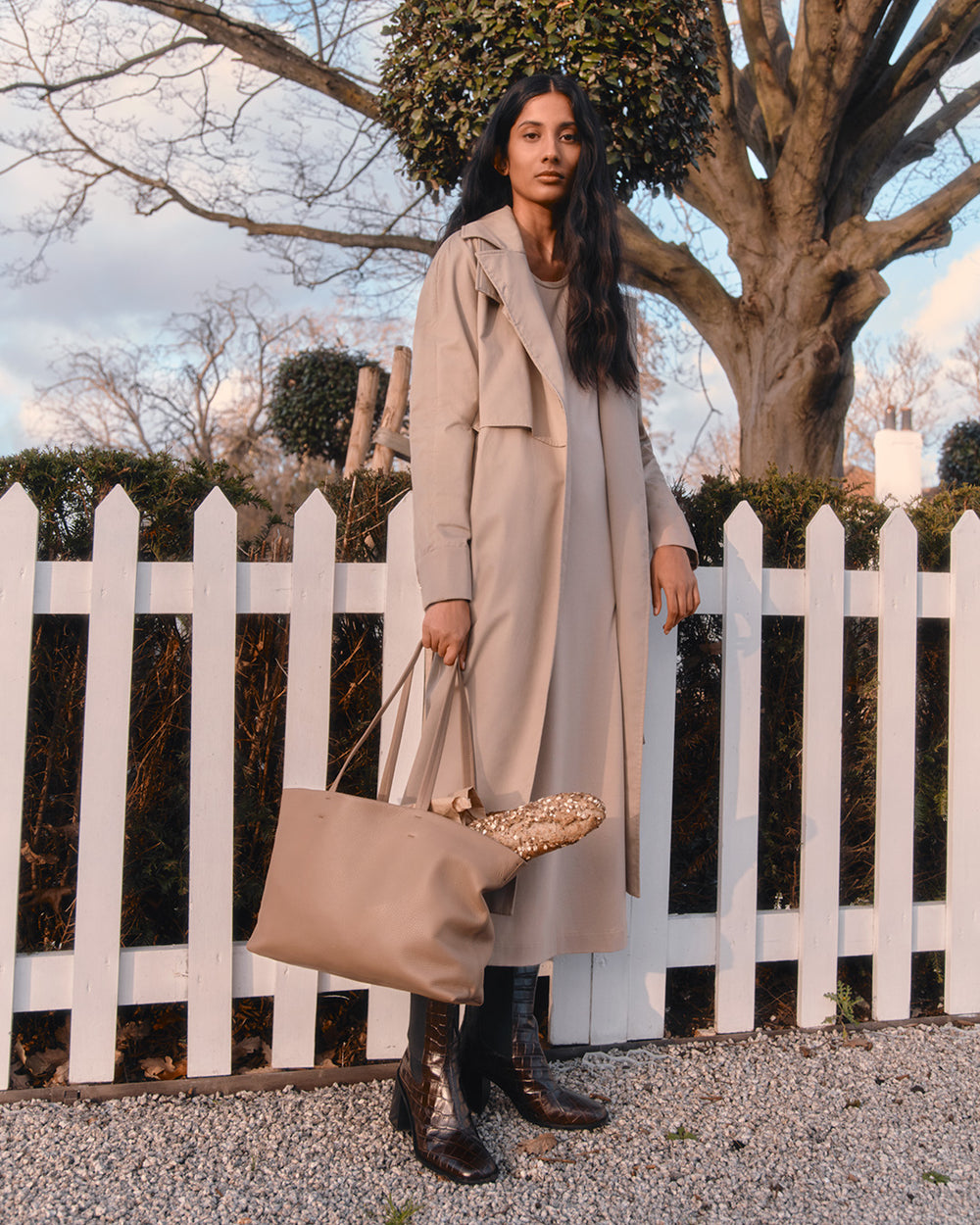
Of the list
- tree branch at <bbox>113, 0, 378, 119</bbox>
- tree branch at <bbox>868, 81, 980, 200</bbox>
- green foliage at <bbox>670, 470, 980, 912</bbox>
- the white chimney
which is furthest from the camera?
the white chimney

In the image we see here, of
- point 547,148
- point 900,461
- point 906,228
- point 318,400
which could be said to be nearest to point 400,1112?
point 547,148

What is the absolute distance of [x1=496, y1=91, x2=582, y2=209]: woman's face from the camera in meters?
2.16

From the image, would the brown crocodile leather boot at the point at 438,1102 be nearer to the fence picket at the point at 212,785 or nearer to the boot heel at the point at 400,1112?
the boot heel at the point at 400,1112

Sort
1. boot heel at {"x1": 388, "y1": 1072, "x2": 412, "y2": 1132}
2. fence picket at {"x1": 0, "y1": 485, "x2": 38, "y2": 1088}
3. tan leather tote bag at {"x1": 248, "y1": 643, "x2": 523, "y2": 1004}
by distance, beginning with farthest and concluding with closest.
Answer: fence picket at {"x1": 0, "y1": 485, "x2": 38, "y2": 1088}
boot heel at {"x1": 388, "y1": 1072, "x2": 412, "y2": 1132}
tan leather tote bag at {"x1": 248, "y1": 643, "x2": 523, "y2": 1004}

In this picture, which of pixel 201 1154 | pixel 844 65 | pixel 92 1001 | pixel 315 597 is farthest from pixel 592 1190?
pixel 844 65

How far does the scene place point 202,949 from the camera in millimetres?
2270

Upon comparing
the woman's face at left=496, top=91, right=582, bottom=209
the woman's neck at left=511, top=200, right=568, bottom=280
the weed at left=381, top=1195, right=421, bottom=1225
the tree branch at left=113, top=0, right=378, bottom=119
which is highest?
the tree branch at left=113, top=0, right=378, bottom=119

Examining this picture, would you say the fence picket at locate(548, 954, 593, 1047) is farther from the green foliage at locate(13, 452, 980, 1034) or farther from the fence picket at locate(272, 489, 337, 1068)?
the fence picket at locate(272, 489, 337, 1068)

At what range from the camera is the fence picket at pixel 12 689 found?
2.17m

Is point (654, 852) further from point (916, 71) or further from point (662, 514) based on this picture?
point (916, 71)

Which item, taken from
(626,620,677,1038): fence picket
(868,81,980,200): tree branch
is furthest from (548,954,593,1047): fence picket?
(868,81,980,200): tree branch

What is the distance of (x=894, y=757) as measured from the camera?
8.89ft

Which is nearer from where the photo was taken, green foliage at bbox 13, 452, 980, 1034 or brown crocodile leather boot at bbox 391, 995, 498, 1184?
brown crocodile leather boot at bbox 391, 995, 498, 1184

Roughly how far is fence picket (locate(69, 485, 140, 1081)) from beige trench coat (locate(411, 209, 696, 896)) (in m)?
0.78
